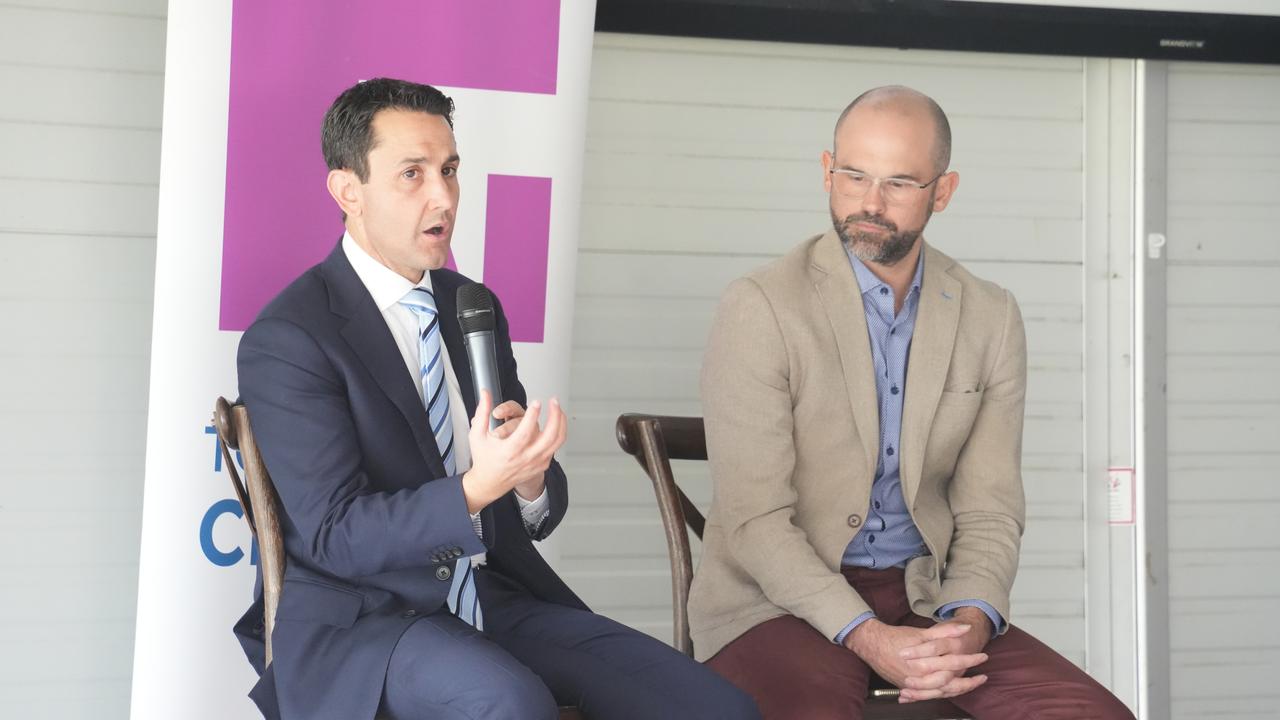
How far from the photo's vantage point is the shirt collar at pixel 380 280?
2.34 m

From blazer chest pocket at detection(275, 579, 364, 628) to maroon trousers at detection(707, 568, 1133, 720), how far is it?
766 mm

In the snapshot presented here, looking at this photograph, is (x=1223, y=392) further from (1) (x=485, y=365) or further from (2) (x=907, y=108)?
(1) (x=485, y=365)

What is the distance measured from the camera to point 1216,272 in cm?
418

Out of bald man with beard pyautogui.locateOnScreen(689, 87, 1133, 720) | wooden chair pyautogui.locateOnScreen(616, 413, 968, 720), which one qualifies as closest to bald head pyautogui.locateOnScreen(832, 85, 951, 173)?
bald man with beard pyautogui.locateOnScreen(689, 87, 1133, 720)

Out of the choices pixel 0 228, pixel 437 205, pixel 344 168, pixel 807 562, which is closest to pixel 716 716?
pixel 807 562

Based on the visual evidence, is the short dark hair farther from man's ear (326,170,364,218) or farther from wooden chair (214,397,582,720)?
wooden chair (214,397,582,720)

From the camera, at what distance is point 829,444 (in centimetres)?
262

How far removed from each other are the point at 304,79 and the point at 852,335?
1.38 m

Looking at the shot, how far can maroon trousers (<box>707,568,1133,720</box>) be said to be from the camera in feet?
7.75

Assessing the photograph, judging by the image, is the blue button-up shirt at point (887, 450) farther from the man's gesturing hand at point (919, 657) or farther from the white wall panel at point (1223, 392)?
the white wall panel at point (1223, 392)

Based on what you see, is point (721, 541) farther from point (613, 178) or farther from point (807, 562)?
point (613, 178)

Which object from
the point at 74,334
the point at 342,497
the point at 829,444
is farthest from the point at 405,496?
the point at 74,334

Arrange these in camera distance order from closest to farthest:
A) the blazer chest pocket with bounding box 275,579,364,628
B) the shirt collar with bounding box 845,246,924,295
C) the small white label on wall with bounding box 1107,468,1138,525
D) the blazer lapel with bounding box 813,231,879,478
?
the blazer chest pocket with bounding box 275,579,364,628, the blazer lapel with bounding box 813,231,879,478, the shirt collar with bounding box 845,246,924,295, the small white label on wall with bounding box 1107,468,1138,525

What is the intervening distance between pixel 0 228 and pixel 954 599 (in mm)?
2594
